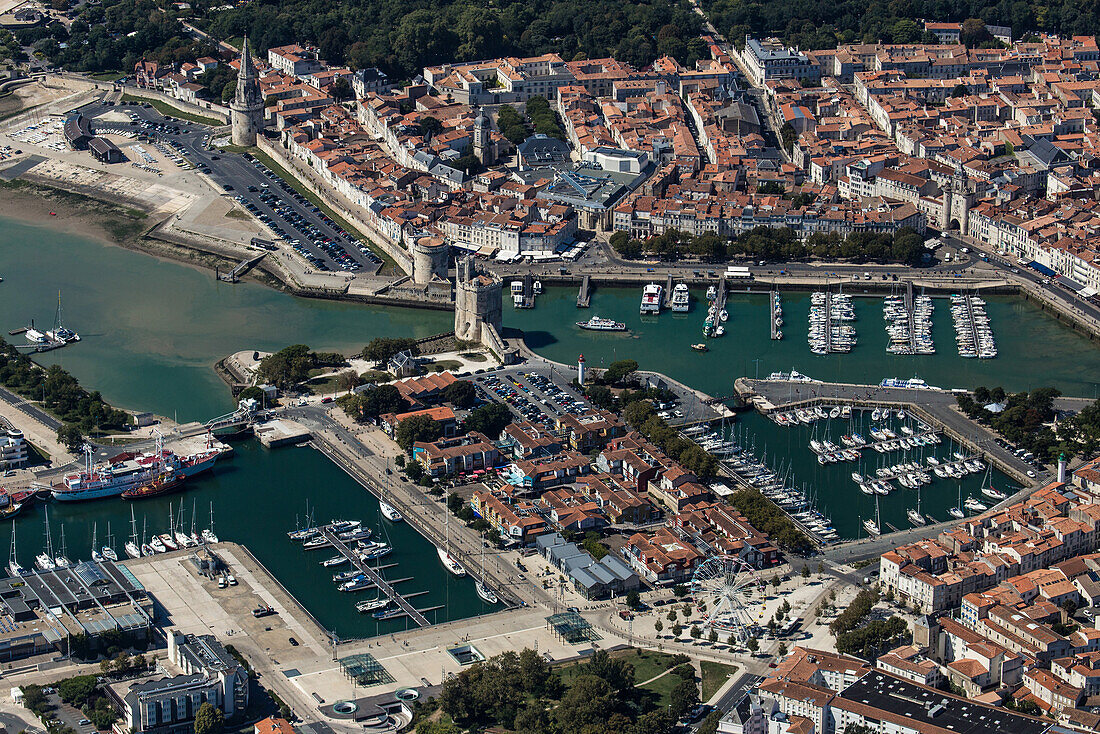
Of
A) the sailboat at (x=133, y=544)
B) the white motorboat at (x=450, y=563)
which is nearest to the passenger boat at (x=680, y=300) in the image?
the white motorboat at (x=450, y=563)

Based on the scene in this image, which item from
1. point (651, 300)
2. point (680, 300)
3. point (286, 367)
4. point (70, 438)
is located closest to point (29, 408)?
point (70, 438)

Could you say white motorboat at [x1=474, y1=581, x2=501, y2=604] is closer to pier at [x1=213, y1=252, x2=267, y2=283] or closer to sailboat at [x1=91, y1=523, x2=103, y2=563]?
sailboat at [x1=91, y1=523, x2=103, y2=563]

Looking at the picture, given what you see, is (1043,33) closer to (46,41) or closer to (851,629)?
(46,41)

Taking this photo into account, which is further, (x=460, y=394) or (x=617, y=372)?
(x=617, y=372)

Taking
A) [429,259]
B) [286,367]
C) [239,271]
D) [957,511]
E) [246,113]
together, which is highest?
[246,113]

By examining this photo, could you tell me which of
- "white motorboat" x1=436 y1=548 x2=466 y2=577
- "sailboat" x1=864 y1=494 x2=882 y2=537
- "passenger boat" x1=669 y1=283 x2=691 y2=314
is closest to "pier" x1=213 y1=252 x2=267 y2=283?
"passenger boat" x1=669 y1=283 x2=691 y2=314

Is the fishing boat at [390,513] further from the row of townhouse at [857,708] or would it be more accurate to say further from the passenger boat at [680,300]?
the passenger boat at [680,300]

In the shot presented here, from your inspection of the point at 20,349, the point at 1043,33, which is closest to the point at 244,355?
the point at 20,349

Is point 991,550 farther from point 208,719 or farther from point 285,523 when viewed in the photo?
point 208,719
